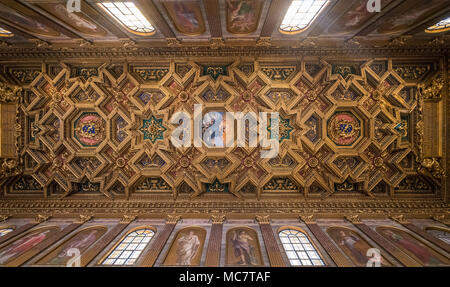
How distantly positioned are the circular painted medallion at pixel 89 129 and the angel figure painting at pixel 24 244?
4.02m

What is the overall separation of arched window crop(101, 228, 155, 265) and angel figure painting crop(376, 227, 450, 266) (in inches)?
364

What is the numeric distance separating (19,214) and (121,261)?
6.29m

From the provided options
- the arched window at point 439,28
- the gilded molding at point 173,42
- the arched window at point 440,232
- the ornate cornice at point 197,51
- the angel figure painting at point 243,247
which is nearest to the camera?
the angel figure painting at point 243,247

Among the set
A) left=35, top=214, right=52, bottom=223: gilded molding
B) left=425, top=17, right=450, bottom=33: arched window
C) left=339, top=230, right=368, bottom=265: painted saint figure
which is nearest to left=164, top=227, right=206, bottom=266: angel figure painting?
left=339, top=230, right=368, bottom=265: painted saint figure

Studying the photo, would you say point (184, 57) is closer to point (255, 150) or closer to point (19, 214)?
point (255, 150)

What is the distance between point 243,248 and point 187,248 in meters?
2.01

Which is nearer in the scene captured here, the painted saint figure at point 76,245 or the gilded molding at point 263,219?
the painted saint figure at point 76,245

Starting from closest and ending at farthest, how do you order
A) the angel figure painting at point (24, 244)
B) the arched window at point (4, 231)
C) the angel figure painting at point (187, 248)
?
the angel figure painting at point (187, 248) < the angel figure painting at point (24, 244) < the arched window at point (4, 231)

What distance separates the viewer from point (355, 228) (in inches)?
293

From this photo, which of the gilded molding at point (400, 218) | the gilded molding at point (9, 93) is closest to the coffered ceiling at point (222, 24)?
the gilded molding at point (9, 93)

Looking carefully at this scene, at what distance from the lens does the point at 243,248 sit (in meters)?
6.39

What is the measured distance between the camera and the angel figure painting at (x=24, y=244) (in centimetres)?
616

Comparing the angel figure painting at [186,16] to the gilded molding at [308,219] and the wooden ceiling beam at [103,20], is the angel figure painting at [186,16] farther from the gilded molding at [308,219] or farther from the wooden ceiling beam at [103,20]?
the gilded molding at [308,219]
